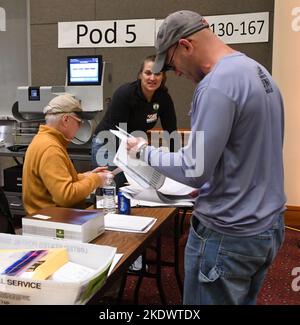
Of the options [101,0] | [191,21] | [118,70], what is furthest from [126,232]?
[101,0]

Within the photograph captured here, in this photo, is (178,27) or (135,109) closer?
(178,27)

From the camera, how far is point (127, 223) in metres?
1.73

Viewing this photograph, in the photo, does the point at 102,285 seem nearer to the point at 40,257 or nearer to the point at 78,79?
the point at 40,257

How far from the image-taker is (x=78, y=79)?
147 inches

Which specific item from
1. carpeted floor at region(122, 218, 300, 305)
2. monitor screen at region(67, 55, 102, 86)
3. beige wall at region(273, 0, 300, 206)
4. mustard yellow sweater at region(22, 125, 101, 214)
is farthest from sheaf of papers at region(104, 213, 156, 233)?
beige wall at region(273, 0, 300, 206)

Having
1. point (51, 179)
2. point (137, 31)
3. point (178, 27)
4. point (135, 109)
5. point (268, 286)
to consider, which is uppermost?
point (137, 31)

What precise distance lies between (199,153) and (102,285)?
0.43 metres

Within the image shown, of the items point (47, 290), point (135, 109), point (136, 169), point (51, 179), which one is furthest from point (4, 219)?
point (135, 109)

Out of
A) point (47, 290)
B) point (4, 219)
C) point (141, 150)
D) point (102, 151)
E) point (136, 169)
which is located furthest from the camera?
point (102, 151)

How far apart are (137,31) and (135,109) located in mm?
1933

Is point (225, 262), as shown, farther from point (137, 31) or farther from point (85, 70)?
point (137, 31)

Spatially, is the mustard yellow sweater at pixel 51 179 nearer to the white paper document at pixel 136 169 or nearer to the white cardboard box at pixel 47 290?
the white paper document at pixel 136 169

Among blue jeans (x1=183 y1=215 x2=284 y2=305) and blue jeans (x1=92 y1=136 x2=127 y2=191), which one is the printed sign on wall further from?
blue jeans (x1=183 y1=215 x2=284 y2=305)

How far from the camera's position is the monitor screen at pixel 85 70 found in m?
3.69
